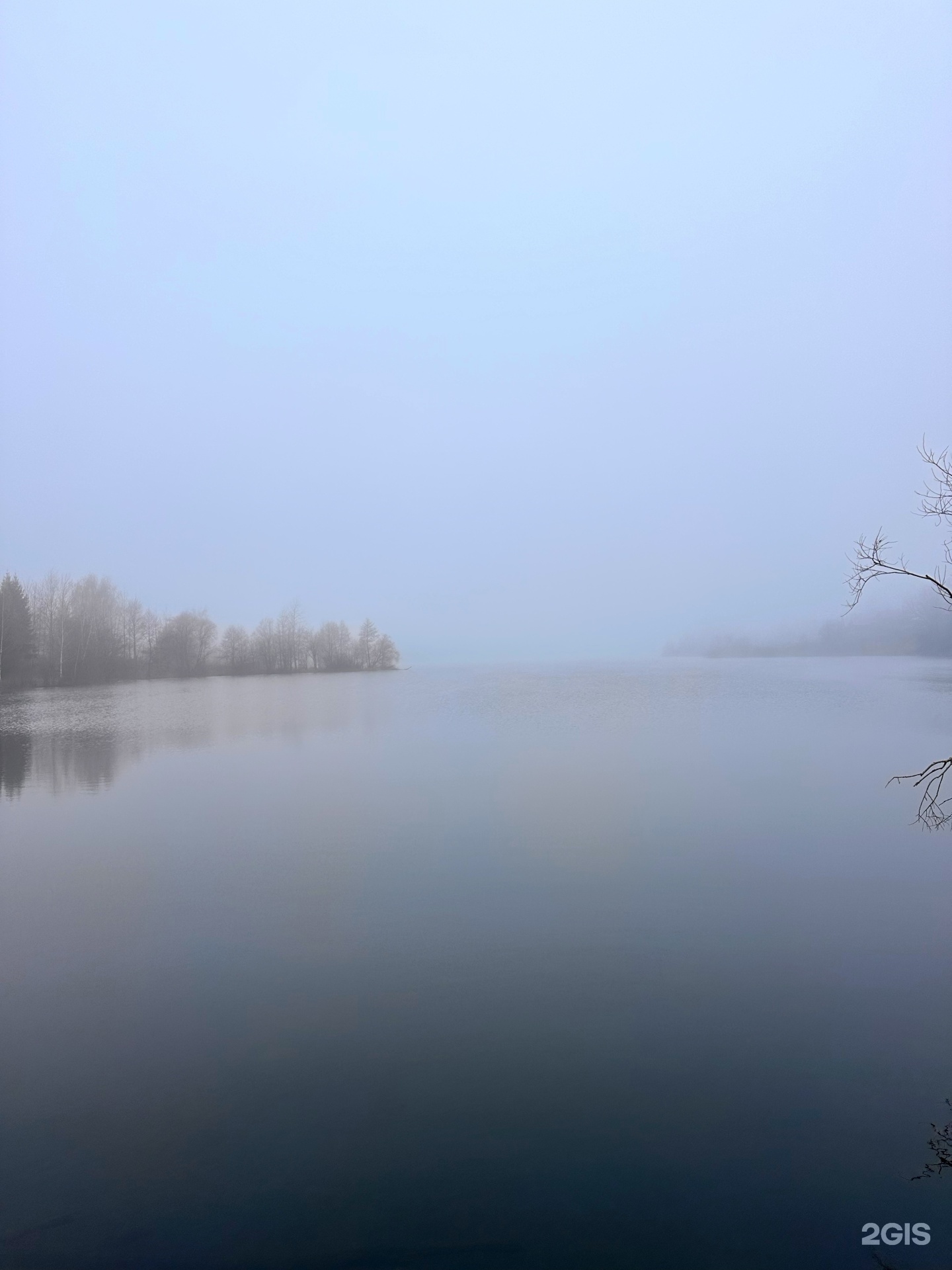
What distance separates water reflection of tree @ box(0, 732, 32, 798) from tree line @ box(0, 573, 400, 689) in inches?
457

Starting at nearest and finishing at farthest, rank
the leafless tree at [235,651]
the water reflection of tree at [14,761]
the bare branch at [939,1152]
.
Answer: the bare branch at [939,1152], the water reflection of tree at [14,761], the leafless tree at [235,651]

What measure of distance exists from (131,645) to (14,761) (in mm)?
27286

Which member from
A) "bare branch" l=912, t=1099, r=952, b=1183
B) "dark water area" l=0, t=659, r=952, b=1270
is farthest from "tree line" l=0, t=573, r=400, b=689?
"bare branch" l=912, t=1099, r=952, b=1183

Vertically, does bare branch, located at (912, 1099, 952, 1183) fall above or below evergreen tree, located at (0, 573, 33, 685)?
below

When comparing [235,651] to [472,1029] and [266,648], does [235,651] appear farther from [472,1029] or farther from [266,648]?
[472,1029]

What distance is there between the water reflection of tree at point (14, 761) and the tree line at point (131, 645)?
38.1ft

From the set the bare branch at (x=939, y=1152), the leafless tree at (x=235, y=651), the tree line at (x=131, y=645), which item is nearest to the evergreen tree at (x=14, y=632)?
the tree line at (x=131, y=645)

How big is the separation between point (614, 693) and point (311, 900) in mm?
30438

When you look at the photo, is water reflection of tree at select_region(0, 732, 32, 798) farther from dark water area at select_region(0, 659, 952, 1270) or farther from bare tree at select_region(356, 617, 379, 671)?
bare tree at select_region(356, 617, 379, 671)

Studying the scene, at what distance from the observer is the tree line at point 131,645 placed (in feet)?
120

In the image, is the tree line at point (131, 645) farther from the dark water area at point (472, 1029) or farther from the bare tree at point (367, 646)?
the dark water area at point (472, 1029)

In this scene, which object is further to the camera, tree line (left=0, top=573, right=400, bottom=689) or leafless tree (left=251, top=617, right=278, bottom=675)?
leafless tree (left=251, top=617, right=278, bottom=675)

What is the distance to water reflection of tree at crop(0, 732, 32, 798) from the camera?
16.8 m

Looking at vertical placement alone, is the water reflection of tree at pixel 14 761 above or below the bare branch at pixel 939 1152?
above
